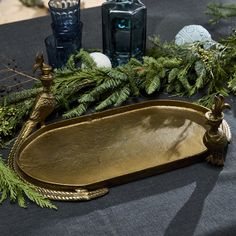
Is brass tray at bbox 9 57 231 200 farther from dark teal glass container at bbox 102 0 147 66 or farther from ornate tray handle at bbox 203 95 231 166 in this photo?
dark teal glass container at bbox 102 0 147 66

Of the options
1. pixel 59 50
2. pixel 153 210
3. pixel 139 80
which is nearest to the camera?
pixel 153 210

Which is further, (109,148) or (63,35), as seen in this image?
(63,35)

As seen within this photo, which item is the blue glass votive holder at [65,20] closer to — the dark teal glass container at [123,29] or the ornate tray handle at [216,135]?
the dark teal glass container at [123,29]

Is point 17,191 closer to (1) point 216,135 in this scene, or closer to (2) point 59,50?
(1) point 216,135

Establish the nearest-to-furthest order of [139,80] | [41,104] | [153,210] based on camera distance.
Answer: [153,210]
[41,104]
[139,80]

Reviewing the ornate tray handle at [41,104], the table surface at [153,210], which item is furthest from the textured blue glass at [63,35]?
the table surface at [153,210]

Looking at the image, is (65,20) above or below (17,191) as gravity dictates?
above

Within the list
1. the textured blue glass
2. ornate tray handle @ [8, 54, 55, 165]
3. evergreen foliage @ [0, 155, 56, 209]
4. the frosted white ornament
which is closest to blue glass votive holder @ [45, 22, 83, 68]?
the textured blue glass

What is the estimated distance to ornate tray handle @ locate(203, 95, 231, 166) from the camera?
807 mm

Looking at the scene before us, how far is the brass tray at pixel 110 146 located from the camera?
0.80 meters

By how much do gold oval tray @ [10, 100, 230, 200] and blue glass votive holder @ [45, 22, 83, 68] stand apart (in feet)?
0.82

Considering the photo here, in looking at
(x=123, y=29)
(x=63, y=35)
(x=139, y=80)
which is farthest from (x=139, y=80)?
(x=63, y=35)

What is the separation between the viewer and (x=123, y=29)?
3.59 ft

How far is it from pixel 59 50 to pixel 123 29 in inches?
6.1
